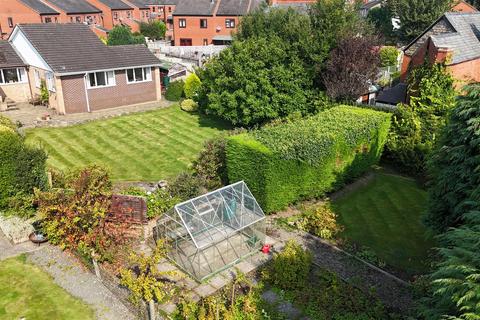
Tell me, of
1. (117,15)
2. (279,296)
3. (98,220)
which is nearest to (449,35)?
(279,296)

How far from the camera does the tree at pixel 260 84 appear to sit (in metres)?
26.0

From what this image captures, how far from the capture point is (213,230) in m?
14.1

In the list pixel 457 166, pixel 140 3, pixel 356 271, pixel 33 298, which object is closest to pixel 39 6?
pixel 140 3

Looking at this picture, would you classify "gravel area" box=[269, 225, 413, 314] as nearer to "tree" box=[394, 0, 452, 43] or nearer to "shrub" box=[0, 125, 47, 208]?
"shrub" box=[0, 125, 47, 208]

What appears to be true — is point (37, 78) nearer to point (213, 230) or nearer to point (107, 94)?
point (107, 94)

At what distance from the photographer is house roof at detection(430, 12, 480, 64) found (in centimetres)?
2347

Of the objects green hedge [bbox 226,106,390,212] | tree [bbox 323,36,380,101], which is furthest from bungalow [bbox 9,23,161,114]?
green hedge [bbox 226,106,390,212]

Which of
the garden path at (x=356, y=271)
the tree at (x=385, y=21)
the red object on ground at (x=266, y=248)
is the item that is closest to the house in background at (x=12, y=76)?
the red object on ground at (x=266, y=248)

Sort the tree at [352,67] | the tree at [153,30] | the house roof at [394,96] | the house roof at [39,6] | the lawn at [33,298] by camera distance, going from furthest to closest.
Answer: the tree at [153,30]
the house roof at [39,6]
the house roof at [394,96]
the tree at [352,67]
the lawn at [33,298]

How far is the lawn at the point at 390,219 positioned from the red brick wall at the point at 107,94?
21.3 metres

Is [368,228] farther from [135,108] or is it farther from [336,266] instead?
[135,108]

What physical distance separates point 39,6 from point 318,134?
5758 cm

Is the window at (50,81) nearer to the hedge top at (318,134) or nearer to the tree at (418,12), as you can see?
the hedge top at (318,134)

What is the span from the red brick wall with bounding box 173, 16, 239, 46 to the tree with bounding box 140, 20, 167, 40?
10.5 metres
